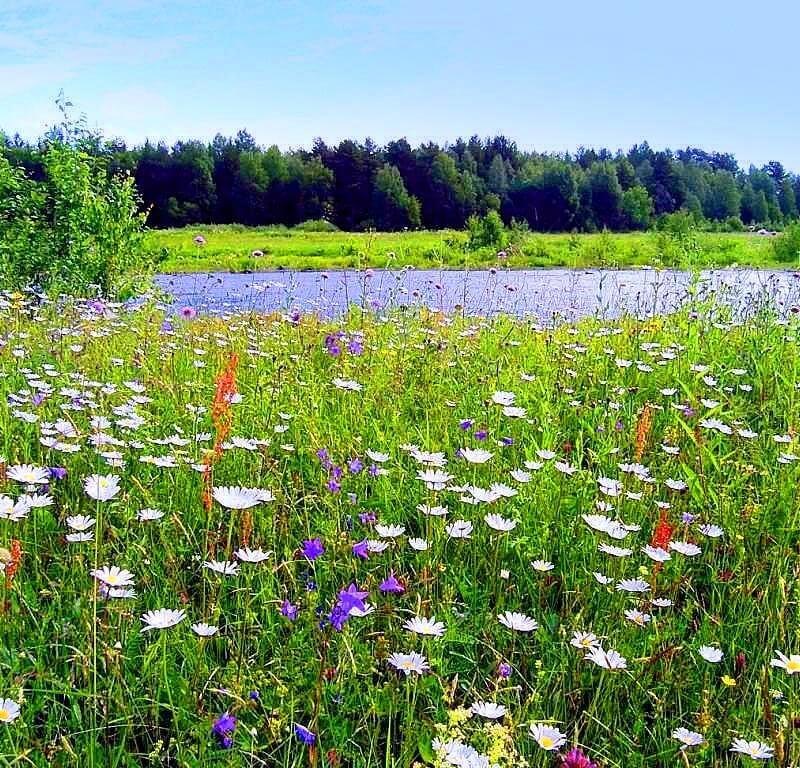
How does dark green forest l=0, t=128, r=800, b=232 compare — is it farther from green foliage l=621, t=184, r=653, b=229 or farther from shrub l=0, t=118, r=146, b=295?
shrub l=0, t=118, r=146, b=295

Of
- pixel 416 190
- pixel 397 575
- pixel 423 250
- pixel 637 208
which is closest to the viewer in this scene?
pixel 397 575

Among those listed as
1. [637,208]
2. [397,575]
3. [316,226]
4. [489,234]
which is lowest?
[397,575]

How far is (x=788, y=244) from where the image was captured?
58.6ft

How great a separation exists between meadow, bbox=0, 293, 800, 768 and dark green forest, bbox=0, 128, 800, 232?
39.9 metres

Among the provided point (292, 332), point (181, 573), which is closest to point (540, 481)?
point (181, 573)

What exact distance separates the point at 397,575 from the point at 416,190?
53.0m

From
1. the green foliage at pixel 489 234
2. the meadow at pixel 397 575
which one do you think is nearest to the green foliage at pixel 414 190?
the green foliage at pixel 489 234

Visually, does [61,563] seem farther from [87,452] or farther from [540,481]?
[540,481]

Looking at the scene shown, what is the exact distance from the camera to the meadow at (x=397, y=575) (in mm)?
1274

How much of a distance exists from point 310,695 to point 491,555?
0.71m

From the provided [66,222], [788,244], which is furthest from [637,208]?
[66,222]

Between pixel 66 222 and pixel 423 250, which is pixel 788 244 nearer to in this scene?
pixel 423 250

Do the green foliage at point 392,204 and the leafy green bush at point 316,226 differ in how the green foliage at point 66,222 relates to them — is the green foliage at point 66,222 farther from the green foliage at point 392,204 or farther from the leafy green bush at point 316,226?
the leafy green bush at point 316,226

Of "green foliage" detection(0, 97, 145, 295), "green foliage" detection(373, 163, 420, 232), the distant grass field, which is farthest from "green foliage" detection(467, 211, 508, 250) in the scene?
"green foliage" detection(0, 97, 145, 295)
